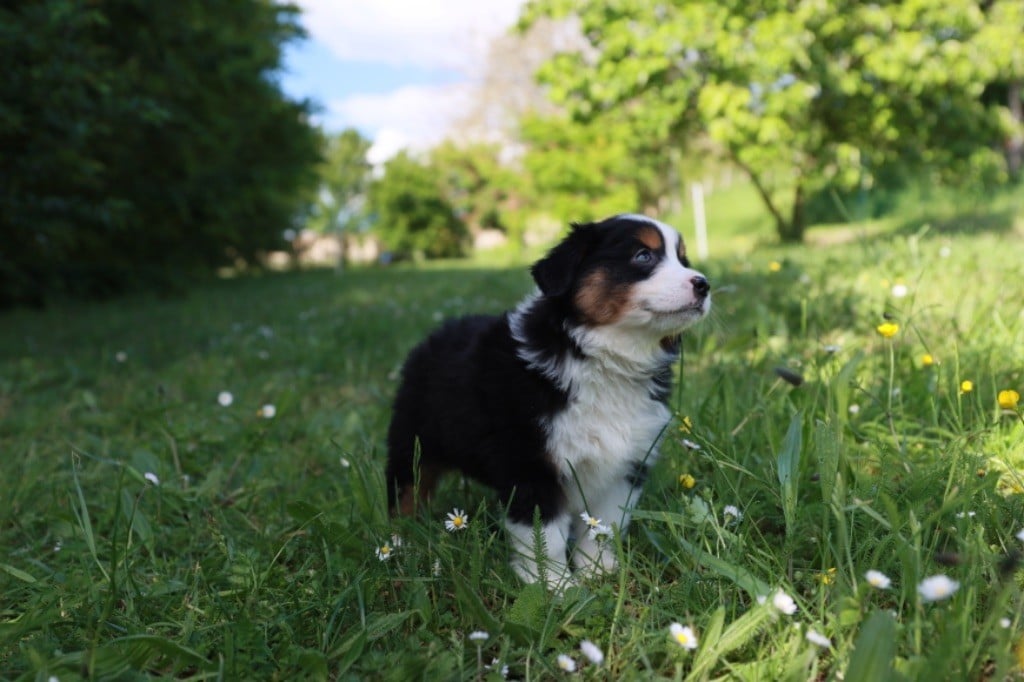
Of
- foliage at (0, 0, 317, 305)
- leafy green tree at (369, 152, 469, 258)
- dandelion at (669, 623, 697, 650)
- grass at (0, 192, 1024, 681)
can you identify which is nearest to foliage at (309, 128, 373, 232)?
leafy green tree at (369, 152, 469, 258)

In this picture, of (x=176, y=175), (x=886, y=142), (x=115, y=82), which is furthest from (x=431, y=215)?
(x=115, y=82)

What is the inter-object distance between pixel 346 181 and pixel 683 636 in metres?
35.7

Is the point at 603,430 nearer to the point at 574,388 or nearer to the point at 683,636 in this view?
the point at 574,388

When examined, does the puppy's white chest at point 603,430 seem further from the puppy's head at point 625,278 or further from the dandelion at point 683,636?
the dandelion at point 683,636

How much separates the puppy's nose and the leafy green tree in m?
31.7

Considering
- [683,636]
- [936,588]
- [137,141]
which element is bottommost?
[683,636]

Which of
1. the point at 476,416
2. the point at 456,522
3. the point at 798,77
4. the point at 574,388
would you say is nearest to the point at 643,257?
the point at 574,388

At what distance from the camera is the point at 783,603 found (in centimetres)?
163

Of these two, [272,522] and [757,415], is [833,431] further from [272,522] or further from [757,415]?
[272,522]

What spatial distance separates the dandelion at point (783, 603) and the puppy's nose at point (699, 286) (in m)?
1.01

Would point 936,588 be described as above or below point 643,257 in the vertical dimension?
below

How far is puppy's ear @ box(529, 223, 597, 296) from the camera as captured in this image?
8.18ft

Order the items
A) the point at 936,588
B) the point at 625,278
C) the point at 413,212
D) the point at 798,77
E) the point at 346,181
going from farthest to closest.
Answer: the point at 346,181
the point at 413,212
the point at 798,77
the point at 625,278
the point at 936,588

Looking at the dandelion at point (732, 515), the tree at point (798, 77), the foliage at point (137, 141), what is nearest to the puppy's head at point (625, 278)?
the dandelion at point (732, 515)
